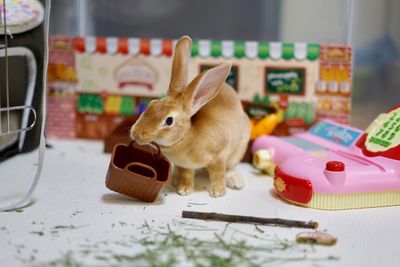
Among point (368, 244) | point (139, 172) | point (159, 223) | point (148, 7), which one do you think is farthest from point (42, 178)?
point (368, 244)

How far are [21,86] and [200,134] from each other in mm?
501

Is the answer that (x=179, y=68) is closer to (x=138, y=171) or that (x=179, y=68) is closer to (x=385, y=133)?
(x=138, y=171)

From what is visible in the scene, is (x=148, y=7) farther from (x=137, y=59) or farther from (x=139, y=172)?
(x=139, y=172)

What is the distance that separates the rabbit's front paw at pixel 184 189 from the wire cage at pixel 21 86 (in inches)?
11.5

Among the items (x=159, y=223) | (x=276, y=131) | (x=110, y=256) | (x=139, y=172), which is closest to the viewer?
(x=110, y=256)

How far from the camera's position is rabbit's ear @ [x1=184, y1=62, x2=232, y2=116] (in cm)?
99

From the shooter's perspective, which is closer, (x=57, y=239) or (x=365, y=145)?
(x=57, y=239)

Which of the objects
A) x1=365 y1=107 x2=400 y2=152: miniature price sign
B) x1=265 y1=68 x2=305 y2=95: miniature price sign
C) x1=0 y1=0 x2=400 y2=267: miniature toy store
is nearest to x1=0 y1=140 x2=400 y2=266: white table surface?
x1=0 y1=0 x2=400 y2=267: miniature toy store

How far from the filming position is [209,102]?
3.57ft

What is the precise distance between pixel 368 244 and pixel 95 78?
0.87 m

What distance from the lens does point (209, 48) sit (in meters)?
1.40

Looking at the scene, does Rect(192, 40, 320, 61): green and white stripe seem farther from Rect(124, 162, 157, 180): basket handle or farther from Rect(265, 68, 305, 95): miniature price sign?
Rect(124, 162, 157, 180): basket handle

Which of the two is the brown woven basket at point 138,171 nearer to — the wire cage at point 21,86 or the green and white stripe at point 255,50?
the wire cage at point 21,86

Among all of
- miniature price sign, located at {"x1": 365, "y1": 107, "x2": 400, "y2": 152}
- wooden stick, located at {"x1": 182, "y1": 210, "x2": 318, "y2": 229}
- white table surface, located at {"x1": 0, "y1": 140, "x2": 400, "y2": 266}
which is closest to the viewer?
white table surface, located at {"x1": 0, "y1": 140, "x2": 400, "y2": 266}
